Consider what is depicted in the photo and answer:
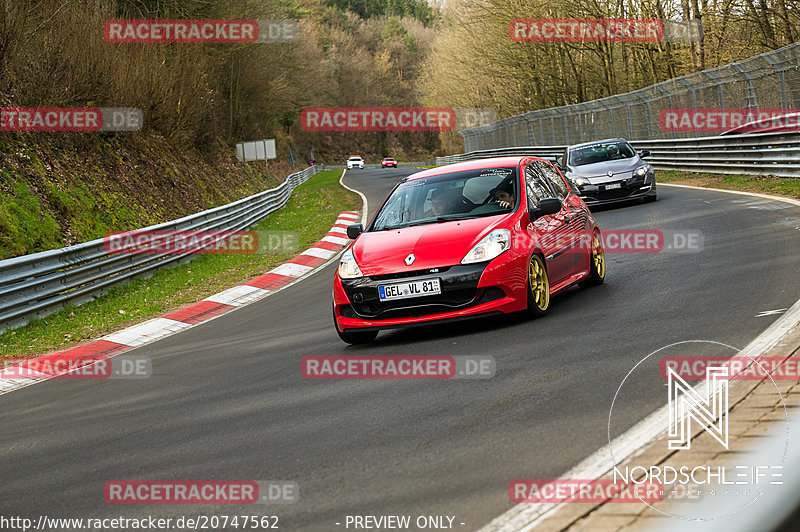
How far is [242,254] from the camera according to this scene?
21.1 m

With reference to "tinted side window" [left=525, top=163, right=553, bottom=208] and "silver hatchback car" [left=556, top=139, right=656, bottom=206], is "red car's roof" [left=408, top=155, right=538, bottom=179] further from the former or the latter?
"silver hatchback car" [left=556, top=139, right=656, bottom=206]

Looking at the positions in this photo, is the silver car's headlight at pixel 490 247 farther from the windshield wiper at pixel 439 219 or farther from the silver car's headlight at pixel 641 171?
the silver car's headlight at pixel 641 171

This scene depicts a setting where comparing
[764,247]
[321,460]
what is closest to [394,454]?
[321,460]

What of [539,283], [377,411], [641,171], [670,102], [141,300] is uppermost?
[670,102]

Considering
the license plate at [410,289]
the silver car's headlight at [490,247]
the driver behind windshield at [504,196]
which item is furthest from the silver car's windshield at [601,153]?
the license plate at [410,289]

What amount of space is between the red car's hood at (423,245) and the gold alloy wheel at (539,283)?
19.2 inches

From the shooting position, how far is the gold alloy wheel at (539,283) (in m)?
8.27

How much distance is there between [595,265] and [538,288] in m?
1.81

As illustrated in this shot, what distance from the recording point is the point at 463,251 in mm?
8008

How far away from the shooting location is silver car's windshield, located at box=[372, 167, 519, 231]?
29.3 ft

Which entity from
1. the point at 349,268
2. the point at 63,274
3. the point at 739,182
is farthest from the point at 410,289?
the point at 739,182

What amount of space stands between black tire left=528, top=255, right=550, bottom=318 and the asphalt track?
145 mm

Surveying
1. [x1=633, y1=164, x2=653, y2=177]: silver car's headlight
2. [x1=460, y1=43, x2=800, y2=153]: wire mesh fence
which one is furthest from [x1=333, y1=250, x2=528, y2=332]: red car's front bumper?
[x1=460, y1=43, x2=800, y2=153]: wire mesh fence

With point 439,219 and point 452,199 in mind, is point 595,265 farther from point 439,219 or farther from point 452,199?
point 439,219
